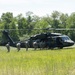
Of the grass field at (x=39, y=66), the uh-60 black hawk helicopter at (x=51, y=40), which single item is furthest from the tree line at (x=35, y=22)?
the grass field at (x=39, y=66)

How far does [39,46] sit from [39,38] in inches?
36.4

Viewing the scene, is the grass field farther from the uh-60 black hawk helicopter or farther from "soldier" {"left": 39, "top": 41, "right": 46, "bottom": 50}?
the uh-60 black hawk helicopter

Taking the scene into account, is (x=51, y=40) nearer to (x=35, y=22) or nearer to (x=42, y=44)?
(x=42, y=44)

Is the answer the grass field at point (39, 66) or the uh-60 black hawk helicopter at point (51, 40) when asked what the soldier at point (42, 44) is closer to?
the uh-60 black hawk helicopter at point (51, 40)

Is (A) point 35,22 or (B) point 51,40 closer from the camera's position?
(B) point 51,40

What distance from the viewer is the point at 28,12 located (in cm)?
12325

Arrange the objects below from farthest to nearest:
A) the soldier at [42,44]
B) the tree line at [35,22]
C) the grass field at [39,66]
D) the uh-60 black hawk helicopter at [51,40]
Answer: the tree line at [35,22] → the uh-60 black hawk helicopter at [51,40] → the soldier at [42,44] → the grass field at [39,66]

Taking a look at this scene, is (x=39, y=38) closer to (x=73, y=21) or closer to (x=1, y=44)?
(x=1, y=44)

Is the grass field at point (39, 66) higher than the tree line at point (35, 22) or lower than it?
higher

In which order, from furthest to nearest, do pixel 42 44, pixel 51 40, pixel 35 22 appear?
pixel 35 22
pixel 51 40
pixel 42 44

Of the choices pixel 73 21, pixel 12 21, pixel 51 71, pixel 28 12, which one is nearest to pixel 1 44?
pixel 51 71

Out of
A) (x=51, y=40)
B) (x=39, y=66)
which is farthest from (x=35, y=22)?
(x=39, y=66)

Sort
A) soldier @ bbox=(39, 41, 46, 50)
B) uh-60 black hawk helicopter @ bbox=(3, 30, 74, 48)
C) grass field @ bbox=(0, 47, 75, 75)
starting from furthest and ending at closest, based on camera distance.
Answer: uh-60 black hawk helicopter @ bbox=(3, 30, 74, 48)
soldier @ bbox=(39, 41, 46, 50)
grass field @ bbox=(0, 47, 75, 75)

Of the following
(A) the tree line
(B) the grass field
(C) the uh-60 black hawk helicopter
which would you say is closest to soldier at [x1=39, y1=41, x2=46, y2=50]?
(C) the uh-60 black hawk helicopter
